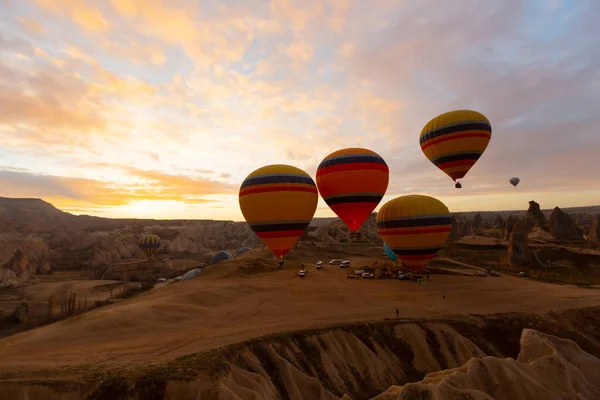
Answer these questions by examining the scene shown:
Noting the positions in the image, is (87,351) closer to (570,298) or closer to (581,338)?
(581,338)

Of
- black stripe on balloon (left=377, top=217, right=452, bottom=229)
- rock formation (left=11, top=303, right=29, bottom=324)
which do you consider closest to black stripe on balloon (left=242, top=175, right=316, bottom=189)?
black stripe on balloon (left=377, top=217, right=452, bottom=229)

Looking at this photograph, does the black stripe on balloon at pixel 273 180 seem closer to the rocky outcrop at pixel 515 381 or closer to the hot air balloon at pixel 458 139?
the hot air balloon at pixel 458 139

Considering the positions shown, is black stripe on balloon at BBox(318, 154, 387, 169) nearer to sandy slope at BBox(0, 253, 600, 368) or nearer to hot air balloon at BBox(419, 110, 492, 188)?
hot air balloon at BBox(419, 110, 492, 188)

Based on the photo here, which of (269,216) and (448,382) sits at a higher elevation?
(269,216)

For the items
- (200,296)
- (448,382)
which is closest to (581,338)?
(448,382)

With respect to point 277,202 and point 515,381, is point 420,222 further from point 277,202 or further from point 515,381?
point 515,381

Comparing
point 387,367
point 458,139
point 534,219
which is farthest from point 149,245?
point 534,219
